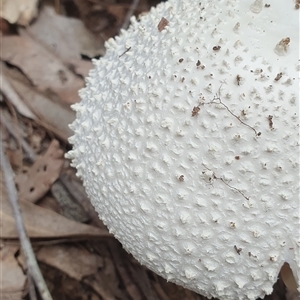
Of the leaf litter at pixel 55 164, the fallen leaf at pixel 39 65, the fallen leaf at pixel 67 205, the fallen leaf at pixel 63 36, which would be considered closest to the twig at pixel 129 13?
the leaf litter at pixel 55 164

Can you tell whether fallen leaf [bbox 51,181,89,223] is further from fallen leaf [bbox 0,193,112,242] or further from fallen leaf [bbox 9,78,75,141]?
fallen leaf [bbox 9,78,75,141]

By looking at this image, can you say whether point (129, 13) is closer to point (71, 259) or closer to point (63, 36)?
point (63, 36)

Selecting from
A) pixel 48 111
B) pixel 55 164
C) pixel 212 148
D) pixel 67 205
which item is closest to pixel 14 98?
pixel 48 111

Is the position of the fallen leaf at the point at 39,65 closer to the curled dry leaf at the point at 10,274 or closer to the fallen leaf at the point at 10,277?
the curled dry leaf at the point at 10,274

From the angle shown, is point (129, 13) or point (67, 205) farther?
point (129, 13)

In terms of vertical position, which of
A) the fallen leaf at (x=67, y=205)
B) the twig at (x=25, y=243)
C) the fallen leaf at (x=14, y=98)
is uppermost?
the fallen leaf at (x=14, y=98)

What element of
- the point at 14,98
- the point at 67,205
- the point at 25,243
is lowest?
the point at 25,243

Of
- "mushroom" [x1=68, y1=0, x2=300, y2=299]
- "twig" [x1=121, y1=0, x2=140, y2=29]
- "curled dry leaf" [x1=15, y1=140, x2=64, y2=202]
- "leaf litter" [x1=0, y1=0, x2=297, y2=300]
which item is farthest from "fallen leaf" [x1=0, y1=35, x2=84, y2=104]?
"mushroom" [x1=68, y1=0, x2=300, y2=299]

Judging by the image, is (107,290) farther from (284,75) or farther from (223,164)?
(284,75)
